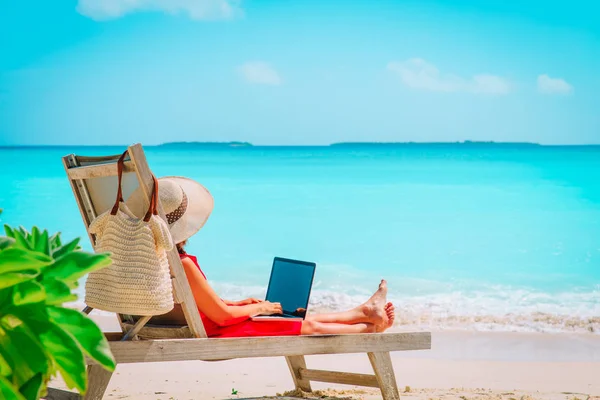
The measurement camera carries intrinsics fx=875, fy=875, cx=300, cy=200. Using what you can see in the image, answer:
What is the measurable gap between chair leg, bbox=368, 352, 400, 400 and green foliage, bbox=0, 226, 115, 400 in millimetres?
2401

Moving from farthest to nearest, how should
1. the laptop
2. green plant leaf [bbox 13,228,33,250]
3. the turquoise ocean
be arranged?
the turquoise ocean → the laptop → green plant leaf [bbox 13,228,33,250]

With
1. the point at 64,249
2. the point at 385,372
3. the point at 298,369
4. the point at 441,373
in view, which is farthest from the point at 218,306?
the point at 441,373

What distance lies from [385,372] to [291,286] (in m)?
0.62

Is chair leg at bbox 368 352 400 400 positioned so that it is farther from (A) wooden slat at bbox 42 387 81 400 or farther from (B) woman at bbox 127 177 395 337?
(A) wooden slat at bbox 42 387 81 400

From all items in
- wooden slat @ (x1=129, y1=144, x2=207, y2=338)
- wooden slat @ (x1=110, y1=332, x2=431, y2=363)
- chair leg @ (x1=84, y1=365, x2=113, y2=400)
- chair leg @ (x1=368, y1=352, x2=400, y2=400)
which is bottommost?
chair leg @ (x1=368, y1=352, x2=400, y2=400)

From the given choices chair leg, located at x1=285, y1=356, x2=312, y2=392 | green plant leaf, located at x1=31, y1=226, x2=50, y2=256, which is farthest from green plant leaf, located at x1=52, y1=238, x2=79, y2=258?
chair leg, located at x1=285, y1=356, x2=312, y2=392

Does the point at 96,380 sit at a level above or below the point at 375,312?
below

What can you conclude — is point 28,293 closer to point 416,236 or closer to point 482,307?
point 482,307

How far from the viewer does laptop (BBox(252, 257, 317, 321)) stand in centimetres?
416

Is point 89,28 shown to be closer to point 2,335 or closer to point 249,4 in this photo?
point 249,4

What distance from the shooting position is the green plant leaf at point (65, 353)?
167cm

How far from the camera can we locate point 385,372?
4.00m

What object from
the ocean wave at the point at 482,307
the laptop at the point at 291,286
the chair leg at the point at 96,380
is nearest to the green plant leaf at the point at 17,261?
the chair leg at the point at 96,380

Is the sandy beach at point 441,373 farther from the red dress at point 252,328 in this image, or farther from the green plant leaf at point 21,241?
the green plant leaf at point 21,241
